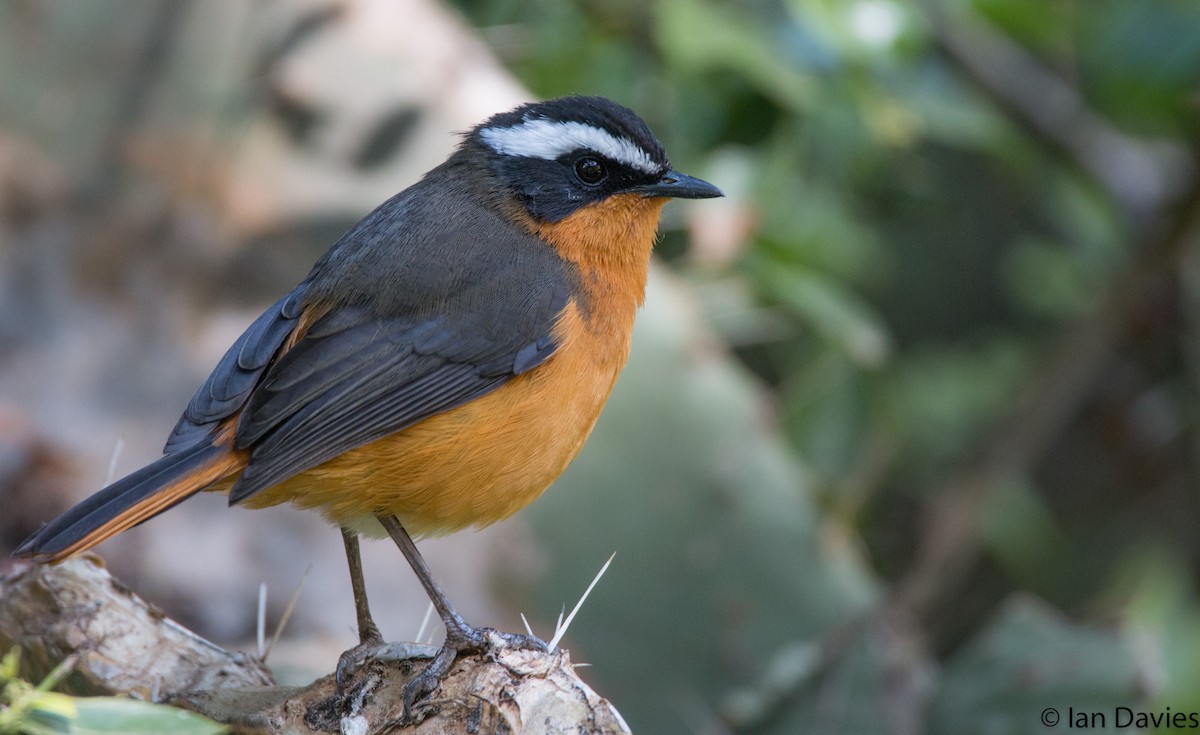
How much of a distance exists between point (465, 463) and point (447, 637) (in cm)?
42

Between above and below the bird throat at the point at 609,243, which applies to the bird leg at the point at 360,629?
below

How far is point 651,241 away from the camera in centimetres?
352

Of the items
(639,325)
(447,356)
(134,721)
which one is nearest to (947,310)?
(639,325)

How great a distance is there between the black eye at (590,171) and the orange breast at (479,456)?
0.34 meters

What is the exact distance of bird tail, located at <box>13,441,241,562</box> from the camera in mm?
2324

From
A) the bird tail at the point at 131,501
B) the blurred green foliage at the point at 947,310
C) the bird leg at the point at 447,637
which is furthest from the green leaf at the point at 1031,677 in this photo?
the bird tail at the point at 131,501

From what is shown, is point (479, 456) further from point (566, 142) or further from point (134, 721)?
point (134, 721)

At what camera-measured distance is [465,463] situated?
2949 millimetres

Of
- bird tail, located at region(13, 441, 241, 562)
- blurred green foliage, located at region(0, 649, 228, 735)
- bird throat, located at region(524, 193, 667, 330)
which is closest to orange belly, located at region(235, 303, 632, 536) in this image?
bird tail, located at region(13, 441, 241, 562)

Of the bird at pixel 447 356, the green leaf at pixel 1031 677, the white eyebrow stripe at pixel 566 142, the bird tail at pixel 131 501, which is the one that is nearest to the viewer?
the bird tail at pixel 131 501

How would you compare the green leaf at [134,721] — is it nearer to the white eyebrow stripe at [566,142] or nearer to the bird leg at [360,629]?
the bird leg at [360,629]

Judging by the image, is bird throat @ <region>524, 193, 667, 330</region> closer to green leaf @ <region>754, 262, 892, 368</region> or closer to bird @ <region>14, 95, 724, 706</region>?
bird @ <region>14, 95, 724, 706</region>

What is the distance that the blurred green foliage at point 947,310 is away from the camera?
412 cm

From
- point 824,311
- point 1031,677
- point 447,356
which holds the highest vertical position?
point 824,311
